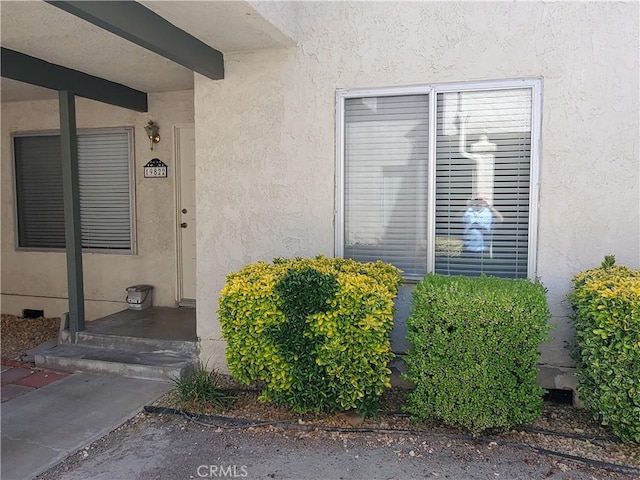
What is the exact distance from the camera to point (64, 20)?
3805mm

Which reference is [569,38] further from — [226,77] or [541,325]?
[226,77]

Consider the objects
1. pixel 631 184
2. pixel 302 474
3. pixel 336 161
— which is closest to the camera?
pixel 302 474

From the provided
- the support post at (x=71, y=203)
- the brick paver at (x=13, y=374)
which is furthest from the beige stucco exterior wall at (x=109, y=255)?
the brick paver at (x=13, y=374)

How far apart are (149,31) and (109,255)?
12.2 ft

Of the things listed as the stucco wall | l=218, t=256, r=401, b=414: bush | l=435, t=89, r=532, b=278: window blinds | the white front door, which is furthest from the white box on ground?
l=435, t=89, r=532, b=278: window blinds

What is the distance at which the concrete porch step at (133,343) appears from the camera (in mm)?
4832

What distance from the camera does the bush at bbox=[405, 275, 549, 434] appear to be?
317cm

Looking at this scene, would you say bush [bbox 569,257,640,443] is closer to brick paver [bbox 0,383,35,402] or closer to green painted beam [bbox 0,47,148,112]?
brick paver [bbox 0,383,35,402]

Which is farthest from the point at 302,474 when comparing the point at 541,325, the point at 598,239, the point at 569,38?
the point at 569,38

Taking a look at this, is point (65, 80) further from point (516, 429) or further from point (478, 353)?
point (516, 429)

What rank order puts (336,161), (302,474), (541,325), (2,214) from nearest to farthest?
(302,474)
(541,325)
(336,161)
(2,214)

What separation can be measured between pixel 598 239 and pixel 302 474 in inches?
113

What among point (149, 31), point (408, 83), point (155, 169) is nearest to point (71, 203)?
point (155, 169)

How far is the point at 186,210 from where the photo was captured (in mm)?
6156
